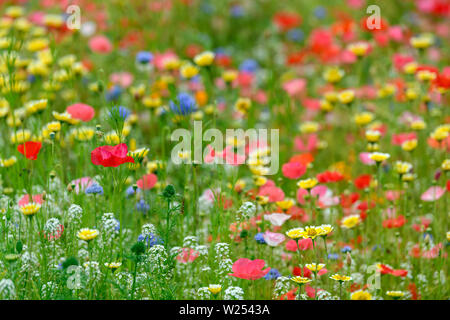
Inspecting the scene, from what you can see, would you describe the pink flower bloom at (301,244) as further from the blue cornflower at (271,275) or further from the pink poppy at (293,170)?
the pink poppy at (293,170)

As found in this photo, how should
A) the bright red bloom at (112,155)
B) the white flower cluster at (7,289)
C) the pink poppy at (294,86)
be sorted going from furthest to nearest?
the pink poppy at (294,86) → the bright red bloom at (112,155) → the white flower cluster at (7,289)

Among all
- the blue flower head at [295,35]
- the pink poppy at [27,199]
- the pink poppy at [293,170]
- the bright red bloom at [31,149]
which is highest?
the blue flower head at [295,35]

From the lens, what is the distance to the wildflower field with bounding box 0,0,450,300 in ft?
4.58

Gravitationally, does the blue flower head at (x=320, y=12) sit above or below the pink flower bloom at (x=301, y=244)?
above

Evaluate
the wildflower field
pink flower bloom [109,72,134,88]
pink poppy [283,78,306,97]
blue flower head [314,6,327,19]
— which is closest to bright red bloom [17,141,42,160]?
the wildflower field

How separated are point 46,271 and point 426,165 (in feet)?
4.47

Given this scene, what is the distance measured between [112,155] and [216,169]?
545 millimetres

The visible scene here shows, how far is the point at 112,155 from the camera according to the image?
52.2 inches

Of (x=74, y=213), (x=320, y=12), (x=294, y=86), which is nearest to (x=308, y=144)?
(x=294, y=86)

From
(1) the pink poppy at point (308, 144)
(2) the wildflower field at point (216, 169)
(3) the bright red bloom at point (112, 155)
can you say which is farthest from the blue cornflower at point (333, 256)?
(1) the pink poppy at point (308, 144)

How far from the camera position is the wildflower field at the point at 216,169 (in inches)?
54.9
